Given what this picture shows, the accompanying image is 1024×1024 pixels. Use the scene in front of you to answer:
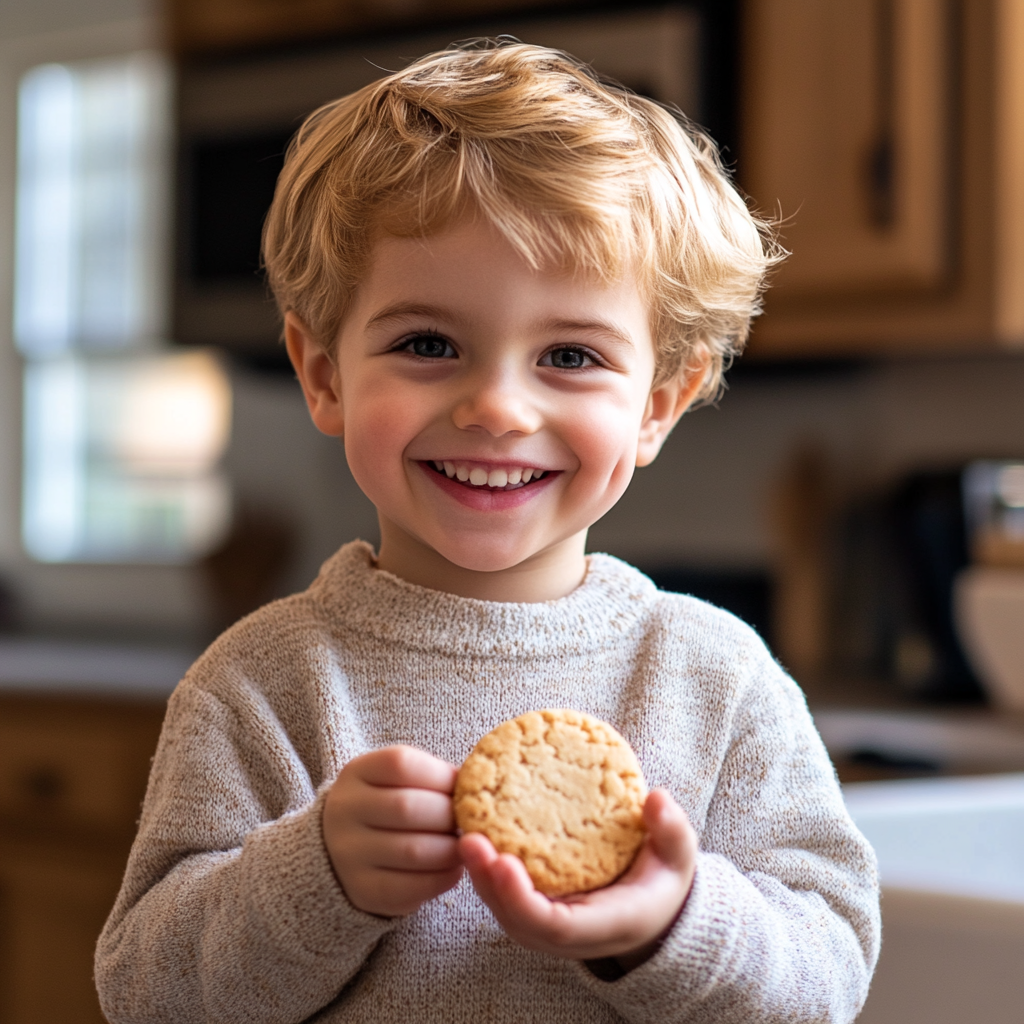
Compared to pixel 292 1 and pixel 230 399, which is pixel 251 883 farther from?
pixel 230 399

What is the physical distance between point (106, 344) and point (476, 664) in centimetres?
265

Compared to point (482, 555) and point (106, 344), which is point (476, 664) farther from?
point (106, 344)

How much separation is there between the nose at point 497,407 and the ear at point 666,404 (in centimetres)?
13

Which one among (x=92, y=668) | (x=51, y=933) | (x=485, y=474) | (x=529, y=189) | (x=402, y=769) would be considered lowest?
(x=51, y=933)

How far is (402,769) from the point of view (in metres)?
0.54

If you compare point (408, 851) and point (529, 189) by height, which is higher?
point (529, 189)

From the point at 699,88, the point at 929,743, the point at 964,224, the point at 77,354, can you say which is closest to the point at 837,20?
the point at 699,88

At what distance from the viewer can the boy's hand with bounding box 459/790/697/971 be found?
500 mm

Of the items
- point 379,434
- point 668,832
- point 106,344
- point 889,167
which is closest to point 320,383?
point 379,434

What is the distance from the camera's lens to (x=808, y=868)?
0.63 m

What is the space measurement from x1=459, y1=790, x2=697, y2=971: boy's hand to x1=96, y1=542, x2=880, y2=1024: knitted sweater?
0.9 inches

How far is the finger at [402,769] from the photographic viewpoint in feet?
1.76

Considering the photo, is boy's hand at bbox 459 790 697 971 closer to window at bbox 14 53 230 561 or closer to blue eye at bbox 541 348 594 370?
blue eye at bbox 541 348 594 370

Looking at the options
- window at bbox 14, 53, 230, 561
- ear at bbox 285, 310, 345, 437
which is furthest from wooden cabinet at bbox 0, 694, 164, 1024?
ear at bbox 285, 310, 345, 437
